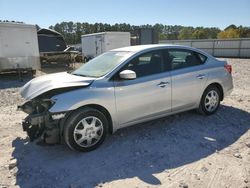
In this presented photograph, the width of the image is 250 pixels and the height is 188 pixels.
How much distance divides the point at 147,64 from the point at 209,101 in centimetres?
179

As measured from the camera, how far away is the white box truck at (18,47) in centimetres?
1256

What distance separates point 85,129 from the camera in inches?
160

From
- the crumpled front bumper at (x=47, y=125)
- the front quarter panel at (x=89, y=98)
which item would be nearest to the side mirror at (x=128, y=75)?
the front quarter panel at (x=89, y=98)

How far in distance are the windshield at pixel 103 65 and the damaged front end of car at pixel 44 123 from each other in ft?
3.21

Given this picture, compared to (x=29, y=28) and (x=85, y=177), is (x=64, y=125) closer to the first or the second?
(x=85, y=177)

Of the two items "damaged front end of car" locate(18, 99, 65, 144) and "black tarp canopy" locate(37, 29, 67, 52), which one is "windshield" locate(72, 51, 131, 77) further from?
"black tarp canopy" locate(37, 29, 67, 52)

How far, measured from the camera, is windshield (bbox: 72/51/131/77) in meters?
4.54

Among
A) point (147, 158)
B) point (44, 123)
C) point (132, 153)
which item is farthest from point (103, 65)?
point (147, 158)

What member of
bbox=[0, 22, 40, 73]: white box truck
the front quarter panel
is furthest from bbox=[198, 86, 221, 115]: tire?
bbox=[0, 22, 40, 73]: white box truck

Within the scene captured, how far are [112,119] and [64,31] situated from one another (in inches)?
3017

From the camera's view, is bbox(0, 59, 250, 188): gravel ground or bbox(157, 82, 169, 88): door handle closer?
bbox(0, 59, 250, 188): gravel ground

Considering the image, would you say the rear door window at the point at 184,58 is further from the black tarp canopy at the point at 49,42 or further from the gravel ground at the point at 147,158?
the black tarp canopy at the point at 49,42

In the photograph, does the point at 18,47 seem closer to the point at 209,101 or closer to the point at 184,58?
the point at 184,58

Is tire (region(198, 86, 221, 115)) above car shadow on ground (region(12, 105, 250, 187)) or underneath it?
above
